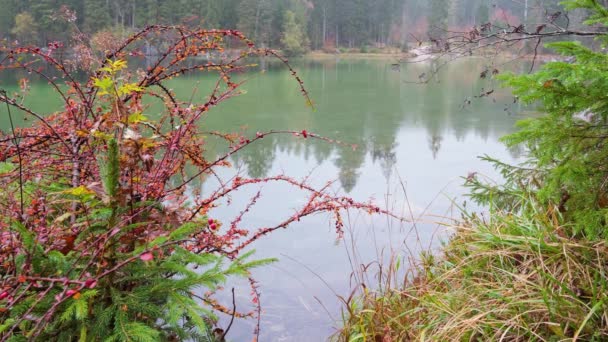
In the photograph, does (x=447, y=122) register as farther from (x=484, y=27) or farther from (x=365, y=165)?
(x=484, y=27)

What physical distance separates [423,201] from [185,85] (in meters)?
13.6

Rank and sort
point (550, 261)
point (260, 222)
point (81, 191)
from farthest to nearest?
1. point (260, 222)
2. point (550, 261)
3. point (81, 191)

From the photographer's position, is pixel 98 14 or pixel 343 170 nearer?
pixel 343 170

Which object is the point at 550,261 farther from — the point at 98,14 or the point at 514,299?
the point at 98,14

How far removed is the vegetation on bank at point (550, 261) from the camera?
208 centimetres

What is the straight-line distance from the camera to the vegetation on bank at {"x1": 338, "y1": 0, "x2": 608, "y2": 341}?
2.08 m

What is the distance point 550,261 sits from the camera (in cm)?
245

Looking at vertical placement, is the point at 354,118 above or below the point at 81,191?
below

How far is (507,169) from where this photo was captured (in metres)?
3.81

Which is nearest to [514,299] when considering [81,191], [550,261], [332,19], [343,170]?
[550,261]

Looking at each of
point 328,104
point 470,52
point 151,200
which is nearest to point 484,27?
point 470,52

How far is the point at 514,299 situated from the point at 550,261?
330 millimetres

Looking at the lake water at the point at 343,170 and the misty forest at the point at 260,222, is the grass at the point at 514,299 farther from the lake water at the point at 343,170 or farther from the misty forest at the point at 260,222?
the lake water at the point at 343,170

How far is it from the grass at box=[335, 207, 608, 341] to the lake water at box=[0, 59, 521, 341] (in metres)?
0.39
